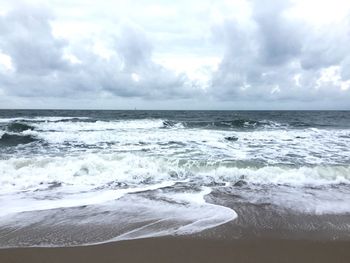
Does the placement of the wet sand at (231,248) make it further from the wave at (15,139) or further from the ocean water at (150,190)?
the wave at (15,139)

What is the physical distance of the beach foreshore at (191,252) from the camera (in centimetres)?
374

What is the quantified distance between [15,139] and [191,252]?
15.4 meters

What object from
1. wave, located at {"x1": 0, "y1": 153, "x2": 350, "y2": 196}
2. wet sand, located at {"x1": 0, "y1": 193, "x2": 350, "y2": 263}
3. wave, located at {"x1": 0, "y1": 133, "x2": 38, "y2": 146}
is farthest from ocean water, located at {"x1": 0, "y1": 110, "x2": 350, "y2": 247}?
wave, located at {"x1": 0, "y1": 133, "x2": 38, "y2": 146}

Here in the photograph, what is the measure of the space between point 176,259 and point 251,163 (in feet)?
21.0

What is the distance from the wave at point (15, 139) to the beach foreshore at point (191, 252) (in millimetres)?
12556

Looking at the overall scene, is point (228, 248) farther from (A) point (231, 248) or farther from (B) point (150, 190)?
(B) point (150, 190)

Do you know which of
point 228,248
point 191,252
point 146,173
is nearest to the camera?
point 191,252

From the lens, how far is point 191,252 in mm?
3895

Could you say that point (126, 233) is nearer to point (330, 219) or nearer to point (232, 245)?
point (232, 245)

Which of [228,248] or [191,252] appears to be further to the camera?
[228,248]

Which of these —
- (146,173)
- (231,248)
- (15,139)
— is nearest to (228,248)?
(231,248)

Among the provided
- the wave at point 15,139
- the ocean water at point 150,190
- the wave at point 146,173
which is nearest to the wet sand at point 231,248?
the ocean water at point 150,190

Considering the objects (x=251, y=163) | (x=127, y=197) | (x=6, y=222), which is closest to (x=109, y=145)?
(x=251, y=163)

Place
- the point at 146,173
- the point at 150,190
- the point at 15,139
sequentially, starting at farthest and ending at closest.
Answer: the point at 15,139 < the point at 146,173 < the point at 150,190
